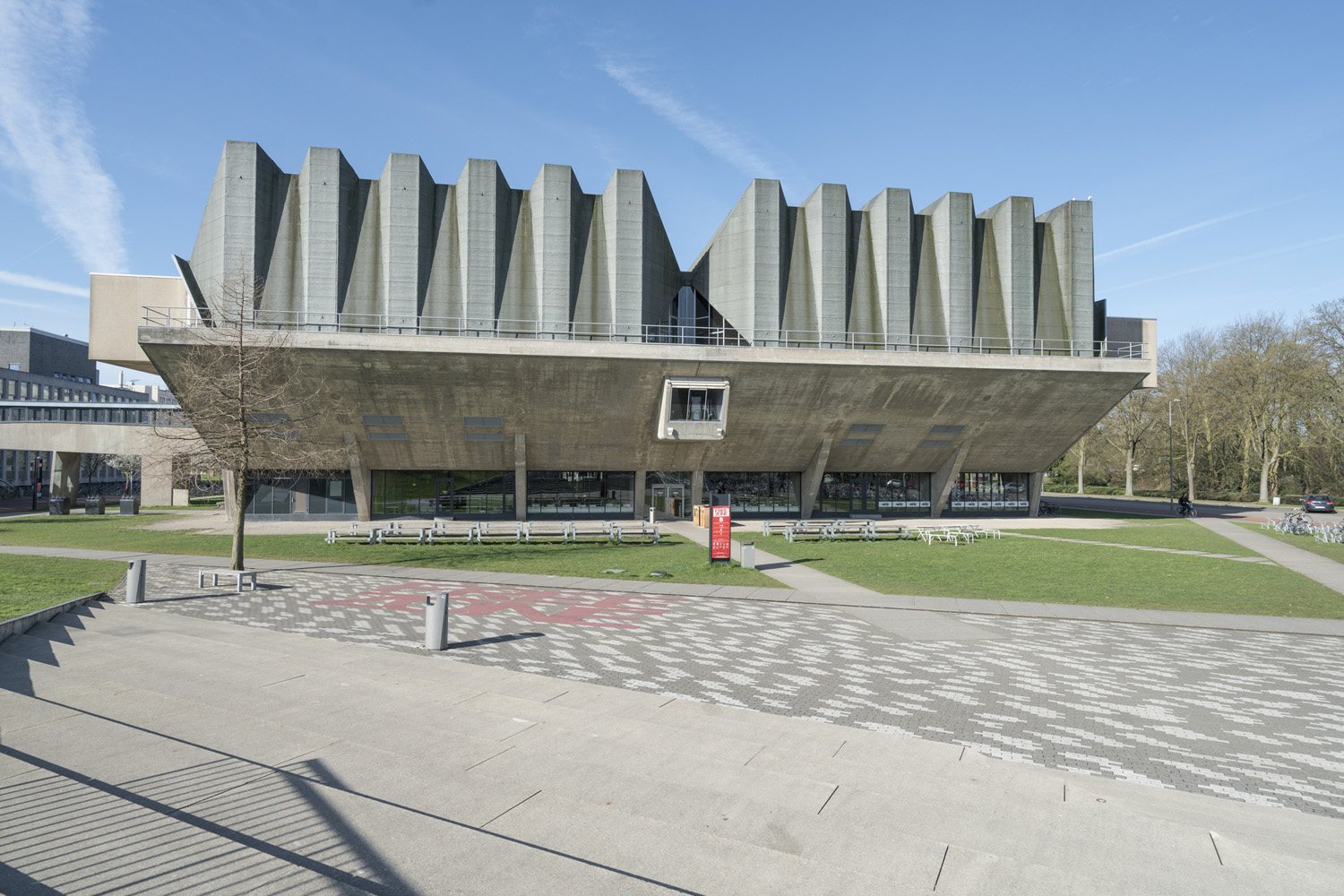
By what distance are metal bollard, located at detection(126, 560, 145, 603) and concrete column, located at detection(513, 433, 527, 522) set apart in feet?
68.6

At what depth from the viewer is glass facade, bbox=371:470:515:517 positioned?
125 feet

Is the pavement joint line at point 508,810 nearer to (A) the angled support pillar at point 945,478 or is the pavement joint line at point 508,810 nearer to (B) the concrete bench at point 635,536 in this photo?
(B) the concrete bench at point 635,536

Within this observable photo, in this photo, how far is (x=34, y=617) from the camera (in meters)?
11.6

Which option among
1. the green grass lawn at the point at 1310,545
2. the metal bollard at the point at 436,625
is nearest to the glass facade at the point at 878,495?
the green grass lawn at the point at 1310,545

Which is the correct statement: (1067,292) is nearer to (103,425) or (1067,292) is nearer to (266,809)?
(266,809)

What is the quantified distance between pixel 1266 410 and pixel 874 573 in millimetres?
57978

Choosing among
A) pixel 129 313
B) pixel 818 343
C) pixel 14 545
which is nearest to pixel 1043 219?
pixel 818 343

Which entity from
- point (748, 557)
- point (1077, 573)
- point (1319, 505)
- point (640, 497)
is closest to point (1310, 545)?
point (1077, 573)

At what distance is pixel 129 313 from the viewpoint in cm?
3170

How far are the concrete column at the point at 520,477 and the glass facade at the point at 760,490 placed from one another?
1090 centimetres

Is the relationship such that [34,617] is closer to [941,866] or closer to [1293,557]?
[941,866]

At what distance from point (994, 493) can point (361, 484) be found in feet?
130

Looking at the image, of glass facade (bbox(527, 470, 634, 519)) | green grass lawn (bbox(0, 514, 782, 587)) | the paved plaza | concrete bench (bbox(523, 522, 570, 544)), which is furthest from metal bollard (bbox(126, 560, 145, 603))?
glass facade (bbox(527, 470, 634, 519))

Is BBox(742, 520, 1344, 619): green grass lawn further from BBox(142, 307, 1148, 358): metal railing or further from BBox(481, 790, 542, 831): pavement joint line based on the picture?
BBox(481, 790, 542, 831): pavement joint line
